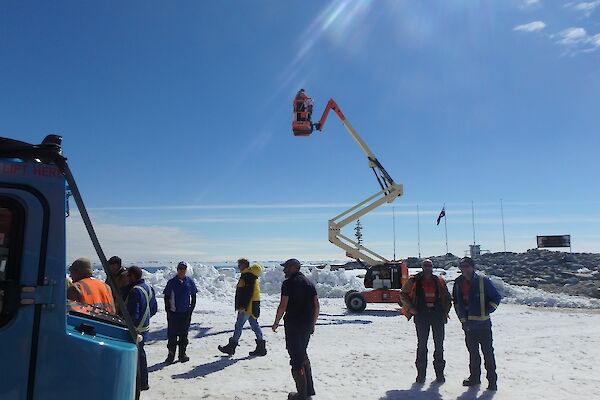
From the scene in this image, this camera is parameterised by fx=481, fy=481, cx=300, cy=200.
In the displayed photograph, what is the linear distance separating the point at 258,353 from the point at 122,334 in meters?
5.81

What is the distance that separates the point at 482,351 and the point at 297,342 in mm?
2720

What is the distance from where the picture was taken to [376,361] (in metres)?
8.49

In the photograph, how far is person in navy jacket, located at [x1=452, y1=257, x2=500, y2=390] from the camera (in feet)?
22.2

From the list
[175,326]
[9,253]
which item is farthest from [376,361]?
[9,253]

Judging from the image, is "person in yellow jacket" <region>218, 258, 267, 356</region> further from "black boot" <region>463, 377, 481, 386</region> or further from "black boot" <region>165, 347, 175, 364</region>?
"black boot" <region>463, 377, 481, 386</region>

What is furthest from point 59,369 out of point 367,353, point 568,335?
point 568,335

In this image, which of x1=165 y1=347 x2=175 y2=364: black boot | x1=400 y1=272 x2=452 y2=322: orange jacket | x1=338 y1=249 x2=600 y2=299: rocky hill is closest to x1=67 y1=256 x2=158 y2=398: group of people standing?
x1=165 y1=347 x2=175 y2=364: black boot

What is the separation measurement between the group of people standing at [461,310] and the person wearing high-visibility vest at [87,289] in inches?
170

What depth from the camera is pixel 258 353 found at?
29.1ft

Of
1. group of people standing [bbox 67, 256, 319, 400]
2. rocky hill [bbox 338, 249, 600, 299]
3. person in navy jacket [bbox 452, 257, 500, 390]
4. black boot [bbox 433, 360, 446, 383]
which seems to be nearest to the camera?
group of people standing [bbox 67, 256, 319, 400]

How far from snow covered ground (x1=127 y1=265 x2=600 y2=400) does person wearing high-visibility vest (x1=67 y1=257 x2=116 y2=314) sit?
81.7 inches

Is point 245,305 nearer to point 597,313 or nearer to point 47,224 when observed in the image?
point 47,224

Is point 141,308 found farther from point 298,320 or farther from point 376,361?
point 376,361

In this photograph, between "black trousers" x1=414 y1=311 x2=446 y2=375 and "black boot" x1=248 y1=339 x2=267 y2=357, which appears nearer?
"black trousers" x1=414 y1=311 x2=446 y2=375
